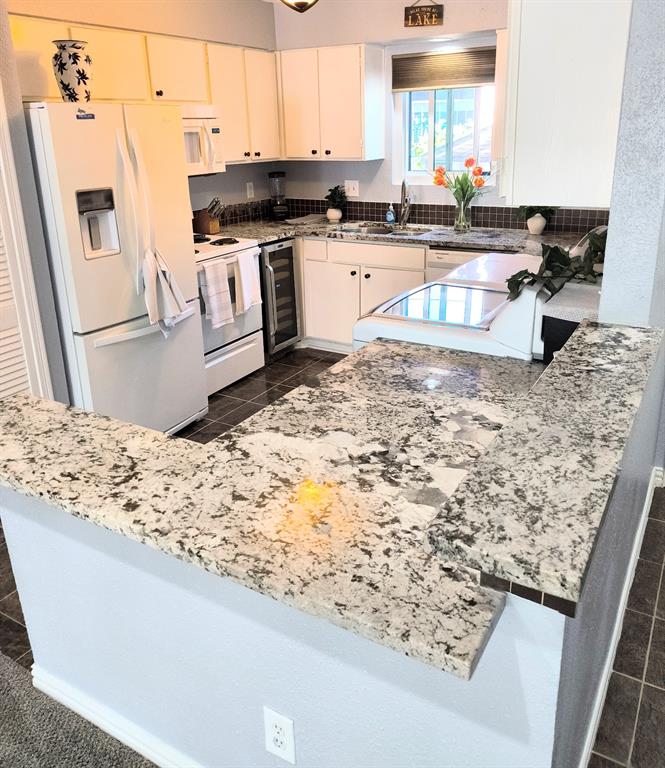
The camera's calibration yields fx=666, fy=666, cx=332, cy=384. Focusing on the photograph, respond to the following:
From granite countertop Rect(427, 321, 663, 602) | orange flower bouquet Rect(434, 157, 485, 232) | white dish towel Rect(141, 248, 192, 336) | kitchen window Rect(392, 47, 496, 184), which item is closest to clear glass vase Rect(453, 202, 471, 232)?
orange flower bouquet Rect(434, 157, 485, 232)

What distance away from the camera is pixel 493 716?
41.4 inches

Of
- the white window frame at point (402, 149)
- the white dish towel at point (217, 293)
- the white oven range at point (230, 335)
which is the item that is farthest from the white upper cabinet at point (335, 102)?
the white dish towel at point (217, 293)

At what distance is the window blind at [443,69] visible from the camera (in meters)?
4.50

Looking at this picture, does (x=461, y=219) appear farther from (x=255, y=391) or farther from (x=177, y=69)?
(x=177, y=69)

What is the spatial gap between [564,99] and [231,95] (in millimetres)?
3400

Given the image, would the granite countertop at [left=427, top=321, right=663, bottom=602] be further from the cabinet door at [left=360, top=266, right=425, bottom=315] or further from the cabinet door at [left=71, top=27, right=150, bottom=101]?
the cabinet door at [left=71, top=27, right=150, bottom=101]

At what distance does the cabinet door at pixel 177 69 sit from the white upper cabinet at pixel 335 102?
81 centimetres

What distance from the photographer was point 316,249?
15.9 ft

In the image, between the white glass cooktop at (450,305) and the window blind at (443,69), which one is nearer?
the white glass cooktop at (450,305)

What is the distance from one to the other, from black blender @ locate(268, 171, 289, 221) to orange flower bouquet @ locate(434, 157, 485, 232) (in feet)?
4.31

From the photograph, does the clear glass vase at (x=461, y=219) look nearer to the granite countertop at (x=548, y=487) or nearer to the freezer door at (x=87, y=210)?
the freezer door at (x=87, y=210)

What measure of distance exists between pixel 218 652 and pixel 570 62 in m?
1.57

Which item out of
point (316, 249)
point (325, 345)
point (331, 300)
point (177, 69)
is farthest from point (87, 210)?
point (325, 345)

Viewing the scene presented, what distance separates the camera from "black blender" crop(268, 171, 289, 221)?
542 centimetres
